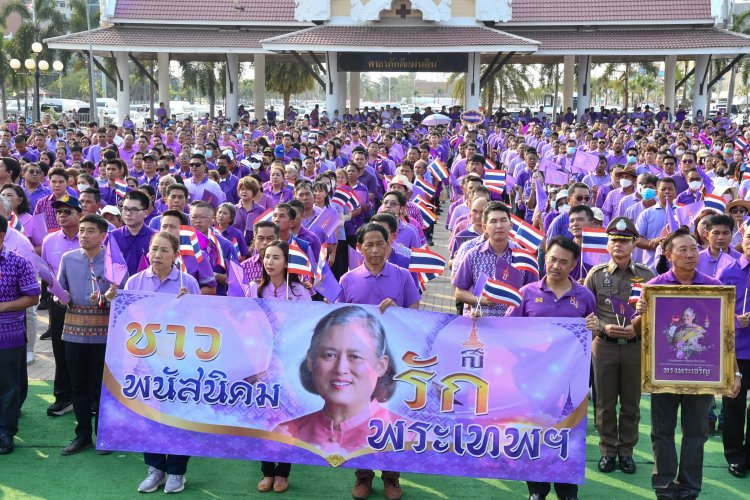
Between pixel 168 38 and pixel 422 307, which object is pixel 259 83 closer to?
pixel 168 38

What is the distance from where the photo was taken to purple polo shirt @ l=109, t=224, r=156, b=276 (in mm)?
8156

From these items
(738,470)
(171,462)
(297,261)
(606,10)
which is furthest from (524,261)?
(606,10)

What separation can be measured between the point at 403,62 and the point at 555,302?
101ft

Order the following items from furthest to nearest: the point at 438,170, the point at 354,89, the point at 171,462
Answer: the point at 354,89 < the point at 438,170 < the point at 171,462

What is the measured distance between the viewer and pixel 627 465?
7.06 m

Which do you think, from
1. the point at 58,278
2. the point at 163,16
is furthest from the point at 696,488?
the point at 163,16

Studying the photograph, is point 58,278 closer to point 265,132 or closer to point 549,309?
point 549,309

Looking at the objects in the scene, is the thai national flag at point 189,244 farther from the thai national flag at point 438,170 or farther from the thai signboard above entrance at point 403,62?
the thai signboard above entrance at point 403,62

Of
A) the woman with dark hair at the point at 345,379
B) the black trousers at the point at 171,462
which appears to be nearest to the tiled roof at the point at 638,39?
the woman with dark hair at the point at 345,379

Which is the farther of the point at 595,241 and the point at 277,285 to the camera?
the point at 595,241

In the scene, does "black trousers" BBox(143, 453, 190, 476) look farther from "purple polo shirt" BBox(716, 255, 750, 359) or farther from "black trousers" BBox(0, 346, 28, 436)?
"purple polo shirt" BBox(716, 255, 750, 359)

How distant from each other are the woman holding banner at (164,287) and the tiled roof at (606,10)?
112 feet

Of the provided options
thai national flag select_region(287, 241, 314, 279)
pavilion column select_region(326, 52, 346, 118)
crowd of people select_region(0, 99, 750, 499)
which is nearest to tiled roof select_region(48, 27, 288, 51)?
pavilion column select_region(326, 52, 346, 118)

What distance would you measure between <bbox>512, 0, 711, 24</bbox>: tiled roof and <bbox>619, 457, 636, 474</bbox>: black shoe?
33.6m
